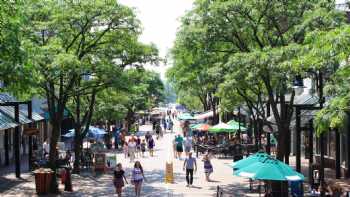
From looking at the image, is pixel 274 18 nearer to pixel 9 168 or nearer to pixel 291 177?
pixel 291 177

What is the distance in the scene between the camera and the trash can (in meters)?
20.5

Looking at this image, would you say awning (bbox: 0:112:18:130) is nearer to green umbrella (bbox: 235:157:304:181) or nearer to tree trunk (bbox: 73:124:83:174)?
tree trunk (bbox: 73:124:83:174)

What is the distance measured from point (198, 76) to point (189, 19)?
8.22 ft

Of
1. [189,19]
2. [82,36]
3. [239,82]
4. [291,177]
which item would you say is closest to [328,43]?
[291,177]

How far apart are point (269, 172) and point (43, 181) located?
899 centimetres

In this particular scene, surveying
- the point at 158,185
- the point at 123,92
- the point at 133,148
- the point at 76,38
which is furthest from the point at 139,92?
the point at 158,185

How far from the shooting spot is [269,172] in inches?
608

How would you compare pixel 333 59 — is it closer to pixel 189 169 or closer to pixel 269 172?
pixel 269 172

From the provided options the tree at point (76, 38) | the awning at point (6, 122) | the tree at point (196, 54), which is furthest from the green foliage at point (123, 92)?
the awning at point (6, 122)

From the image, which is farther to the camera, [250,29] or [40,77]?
[250,29]

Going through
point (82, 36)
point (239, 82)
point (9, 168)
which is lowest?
point (9, 168)

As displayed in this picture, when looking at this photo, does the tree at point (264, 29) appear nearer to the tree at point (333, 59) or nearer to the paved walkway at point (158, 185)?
the paved walkway at point (158, 185)

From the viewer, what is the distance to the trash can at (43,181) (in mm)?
20469

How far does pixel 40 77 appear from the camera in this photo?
800 inches
